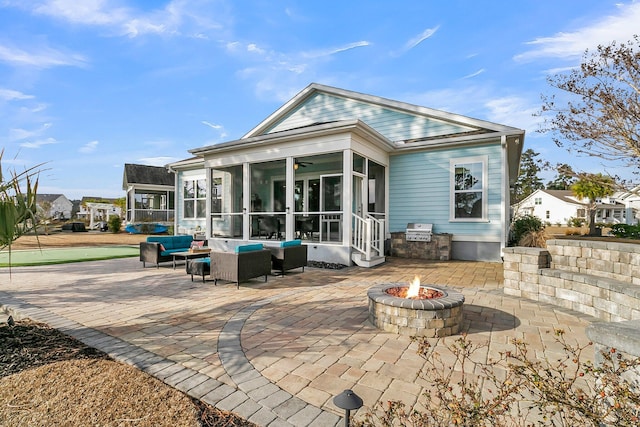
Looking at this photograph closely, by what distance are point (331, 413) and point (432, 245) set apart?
823 centimetres

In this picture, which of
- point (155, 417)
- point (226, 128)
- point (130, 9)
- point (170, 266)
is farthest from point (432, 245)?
point (226, 128)

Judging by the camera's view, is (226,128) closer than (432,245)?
No

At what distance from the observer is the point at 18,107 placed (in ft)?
41.2

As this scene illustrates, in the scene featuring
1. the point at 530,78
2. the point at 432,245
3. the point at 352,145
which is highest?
the point at 530,78

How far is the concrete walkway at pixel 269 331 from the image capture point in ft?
7.89

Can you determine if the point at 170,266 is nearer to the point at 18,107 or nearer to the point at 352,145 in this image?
the point at 352,145

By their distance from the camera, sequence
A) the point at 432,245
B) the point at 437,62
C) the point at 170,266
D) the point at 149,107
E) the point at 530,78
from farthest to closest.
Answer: the point at 149,107
the point at 530,78
the point at 437,62
the point at 432,245
the point at 170,266

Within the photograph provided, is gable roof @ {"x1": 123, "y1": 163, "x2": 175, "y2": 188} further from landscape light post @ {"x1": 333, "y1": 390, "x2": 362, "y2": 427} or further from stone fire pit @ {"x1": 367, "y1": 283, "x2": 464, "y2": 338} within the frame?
landscape light post @ {"x1": 333, "y1": 390, "x2": 362, "y2": 427}

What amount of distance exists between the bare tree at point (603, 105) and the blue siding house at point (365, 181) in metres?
2.97

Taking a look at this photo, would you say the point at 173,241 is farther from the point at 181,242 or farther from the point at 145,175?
the point at 145,175

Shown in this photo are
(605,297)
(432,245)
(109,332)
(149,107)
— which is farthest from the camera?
(149,107)

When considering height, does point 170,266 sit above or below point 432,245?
below

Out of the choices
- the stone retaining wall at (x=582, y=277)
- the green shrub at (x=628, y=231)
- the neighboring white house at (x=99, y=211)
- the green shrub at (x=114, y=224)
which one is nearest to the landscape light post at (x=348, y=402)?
the stone retaining wall at (x=582, y=277)

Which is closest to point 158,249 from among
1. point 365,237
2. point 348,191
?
point 348,191
